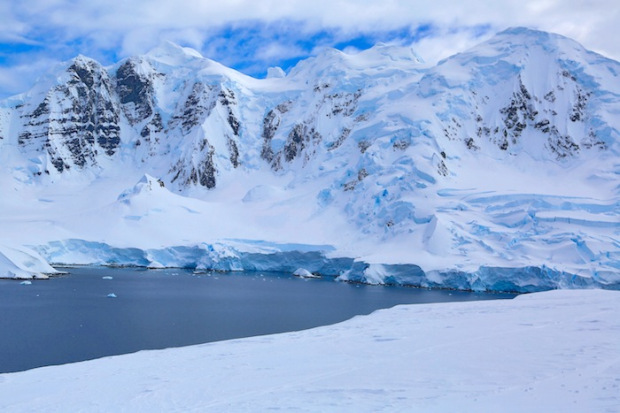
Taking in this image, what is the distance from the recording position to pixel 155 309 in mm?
36938

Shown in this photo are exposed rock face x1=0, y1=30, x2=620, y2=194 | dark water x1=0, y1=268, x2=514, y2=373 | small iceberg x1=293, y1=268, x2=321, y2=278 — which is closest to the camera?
dark water x1=0, y1=268, x2=514, y2=373

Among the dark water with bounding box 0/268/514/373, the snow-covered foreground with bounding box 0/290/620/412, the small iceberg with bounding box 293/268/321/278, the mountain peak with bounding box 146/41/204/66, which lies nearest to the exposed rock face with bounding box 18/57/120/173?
the mountain peak with bounding box 146/41/204/66

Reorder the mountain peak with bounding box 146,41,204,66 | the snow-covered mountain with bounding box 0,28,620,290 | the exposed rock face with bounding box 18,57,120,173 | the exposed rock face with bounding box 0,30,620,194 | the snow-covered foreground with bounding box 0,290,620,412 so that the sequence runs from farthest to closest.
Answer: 1. the mountain peak with bounding box 146,41,204,66
2. the exposed rock face with bounding box 18,57,120,173
3. the exposed rock face with bounding box 0,30,620,194
4. the snow-covered mountain with bounding box 0,28,620,290
5. the snow-covered foreground with bounding box 0,290,620,412

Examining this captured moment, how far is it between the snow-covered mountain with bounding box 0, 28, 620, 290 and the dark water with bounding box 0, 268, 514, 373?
9.83m

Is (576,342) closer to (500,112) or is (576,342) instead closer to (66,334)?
(66,334)

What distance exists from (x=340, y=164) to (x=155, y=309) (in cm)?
5894

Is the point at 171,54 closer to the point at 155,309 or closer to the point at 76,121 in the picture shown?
the point at 76,121

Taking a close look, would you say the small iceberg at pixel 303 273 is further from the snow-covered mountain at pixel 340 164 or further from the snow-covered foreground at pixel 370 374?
the snow-covered foreground at pixel 370 374

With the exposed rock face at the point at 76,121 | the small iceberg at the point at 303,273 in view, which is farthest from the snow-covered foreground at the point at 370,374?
the exposed rock face at the point at 76,121

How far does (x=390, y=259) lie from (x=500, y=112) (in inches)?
1607

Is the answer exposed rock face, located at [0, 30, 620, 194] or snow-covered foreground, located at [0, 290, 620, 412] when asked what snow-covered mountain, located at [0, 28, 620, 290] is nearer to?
exposed rock face, located at [0, 30, 620, 194]

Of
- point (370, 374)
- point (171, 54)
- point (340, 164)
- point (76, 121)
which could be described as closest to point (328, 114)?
point (340, 164)

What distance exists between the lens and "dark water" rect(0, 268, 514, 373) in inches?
989

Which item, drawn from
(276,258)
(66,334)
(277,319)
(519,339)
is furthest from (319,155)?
(519,339)
